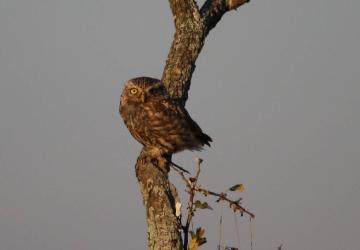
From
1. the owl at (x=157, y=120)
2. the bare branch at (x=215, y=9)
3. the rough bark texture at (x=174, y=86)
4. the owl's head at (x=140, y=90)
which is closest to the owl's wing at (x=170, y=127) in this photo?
the owl at (x=157, y=120)

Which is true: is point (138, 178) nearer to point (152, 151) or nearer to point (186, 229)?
point (152, 151)

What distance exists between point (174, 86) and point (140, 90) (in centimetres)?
95

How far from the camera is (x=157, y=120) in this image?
8688mm

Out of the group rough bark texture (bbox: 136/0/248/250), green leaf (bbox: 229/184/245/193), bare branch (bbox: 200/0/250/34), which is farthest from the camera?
bare branch (bbox: 200/0/250/34)

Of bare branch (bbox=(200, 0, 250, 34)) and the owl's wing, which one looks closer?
the owl's wing

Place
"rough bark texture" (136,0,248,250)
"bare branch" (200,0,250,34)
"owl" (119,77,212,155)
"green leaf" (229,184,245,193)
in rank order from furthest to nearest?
"bare branch" (200,0,250,34) < "owl" (119,77,212,155) < "rough bark texture" (136,0,248,250) < "green leaf" (229,184,245,193)

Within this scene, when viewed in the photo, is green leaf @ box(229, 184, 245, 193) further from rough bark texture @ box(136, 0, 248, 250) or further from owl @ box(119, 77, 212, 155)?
owl @ box(119, 77, 212, 155)

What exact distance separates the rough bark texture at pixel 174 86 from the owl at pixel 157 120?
245 millimetres

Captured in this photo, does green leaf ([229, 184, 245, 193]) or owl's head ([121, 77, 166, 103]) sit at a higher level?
owl's head ([121, 77, 166, 103])

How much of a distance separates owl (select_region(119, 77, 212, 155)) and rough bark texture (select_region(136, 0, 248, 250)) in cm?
25

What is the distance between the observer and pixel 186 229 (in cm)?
477

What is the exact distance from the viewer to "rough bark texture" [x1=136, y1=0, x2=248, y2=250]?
5.59 m

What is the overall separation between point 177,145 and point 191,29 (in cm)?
168

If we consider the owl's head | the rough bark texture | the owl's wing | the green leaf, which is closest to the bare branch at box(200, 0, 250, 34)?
the rough bark texture
